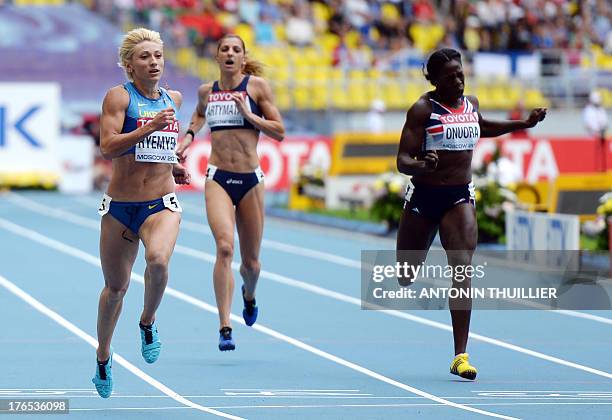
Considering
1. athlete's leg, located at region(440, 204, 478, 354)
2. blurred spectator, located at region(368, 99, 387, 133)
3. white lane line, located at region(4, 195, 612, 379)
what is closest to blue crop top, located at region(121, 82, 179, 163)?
athlete's leg, located at region(440, 204, 478, 354)

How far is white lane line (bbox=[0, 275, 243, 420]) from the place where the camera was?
8883mm

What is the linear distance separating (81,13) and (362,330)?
2905 centimetres

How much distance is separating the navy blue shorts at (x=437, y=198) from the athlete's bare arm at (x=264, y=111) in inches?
64.9

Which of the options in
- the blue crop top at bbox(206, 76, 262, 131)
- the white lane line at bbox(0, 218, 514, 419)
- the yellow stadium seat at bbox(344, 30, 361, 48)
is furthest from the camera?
the yellow stadium seat at bbox(344, 30, 361, 48)

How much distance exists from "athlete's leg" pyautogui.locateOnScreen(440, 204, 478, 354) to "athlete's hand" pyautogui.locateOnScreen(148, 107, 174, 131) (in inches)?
92.1

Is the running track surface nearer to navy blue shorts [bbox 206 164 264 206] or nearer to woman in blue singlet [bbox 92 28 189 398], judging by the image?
woman in blue singlet [bbox 92 28 189 398]

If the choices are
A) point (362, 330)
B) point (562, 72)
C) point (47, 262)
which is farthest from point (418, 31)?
point (362, 330)

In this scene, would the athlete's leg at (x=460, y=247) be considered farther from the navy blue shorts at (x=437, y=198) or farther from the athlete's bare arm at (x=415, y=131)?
the athlete's bare arm at (x=415, y=131)

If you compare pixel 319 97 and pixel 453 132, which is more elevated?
pixel 319 97

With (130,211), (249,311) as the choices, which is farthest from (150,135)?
(249,311)

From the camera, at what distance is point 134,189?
905 cm

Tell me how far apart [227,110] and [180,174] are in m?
2.28

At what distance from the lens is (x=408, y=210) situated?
10375 millimetres

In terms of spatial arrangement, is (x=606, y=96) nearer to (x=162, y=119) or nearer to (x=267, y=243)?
(x=267, y=243)
